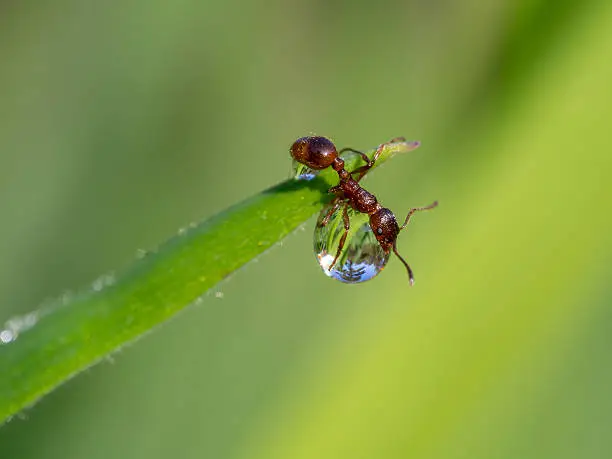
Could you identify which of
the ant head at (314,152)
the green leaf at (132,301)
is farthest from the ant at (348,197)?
the green leaf at (132,301)

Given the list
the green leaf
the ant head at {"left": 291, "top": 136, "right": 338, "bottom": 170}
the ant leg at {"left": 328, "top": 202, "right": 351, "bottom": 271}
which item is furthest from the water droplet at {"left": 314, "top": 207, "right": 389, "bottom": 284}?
the green leaf

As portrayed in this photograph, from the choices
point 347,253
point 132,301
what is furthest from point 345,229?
point 132,301

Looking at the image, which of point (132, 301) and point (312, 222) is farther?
point (312, 222)

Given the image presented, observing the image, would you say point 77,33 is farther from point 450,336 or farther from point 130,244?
point 450,336

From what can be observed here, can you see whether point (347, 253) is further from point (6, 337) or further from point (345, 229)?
point (6, 337)

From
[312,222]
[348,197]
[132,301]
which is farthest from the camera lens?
[348,197]
